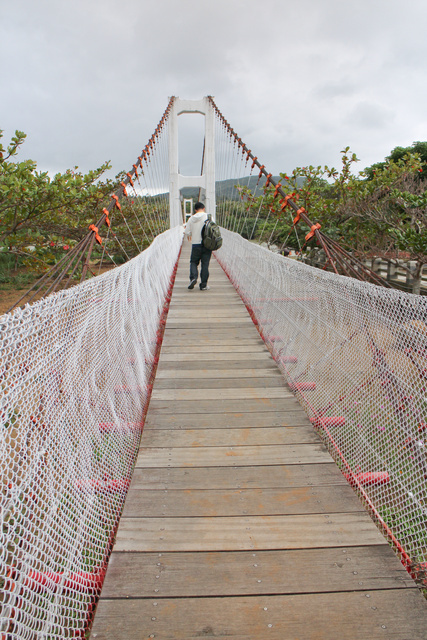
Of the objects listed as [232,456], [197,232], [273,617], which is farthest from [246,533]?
[197,232]

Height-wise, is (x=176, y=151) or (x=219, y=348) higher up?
(x=176, y=151)

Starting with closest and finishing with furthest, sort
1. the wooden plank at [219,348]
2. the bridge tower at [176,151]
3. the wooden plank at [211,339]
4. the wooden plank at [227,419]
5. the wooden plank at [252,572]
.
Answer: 1. the wooden plank at [252,572]
2. the wooden plank at [227,419]
3. the wooden plank at [219,348]
4. the wooden plank at [211,339]
5. the bridge tower at [176,151]

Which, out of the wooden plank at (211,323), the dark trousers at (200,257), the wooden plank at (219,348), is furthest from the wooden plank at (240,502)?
the dark trousers at (200,257)

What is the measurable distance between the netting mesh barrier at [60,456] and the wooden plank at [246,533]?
13 cm

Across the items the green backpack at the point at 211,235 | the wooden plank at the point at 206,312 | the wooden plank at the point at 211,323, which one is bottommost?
the wooden plank at the point at 211,323

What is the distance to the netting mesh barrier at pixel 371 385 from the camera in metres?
1.34

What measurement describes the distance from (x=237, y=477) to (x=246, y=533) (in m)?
0.30

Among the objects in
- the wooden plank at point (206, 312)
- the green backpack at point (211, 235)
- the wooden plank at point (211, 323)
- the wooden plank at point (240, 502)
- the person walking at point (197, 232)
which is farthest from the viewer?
the person walking at point (197, 232)

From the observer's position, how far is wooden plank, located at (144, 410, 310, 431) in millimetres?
2039

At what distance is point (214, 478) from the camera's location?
1620 millimetres

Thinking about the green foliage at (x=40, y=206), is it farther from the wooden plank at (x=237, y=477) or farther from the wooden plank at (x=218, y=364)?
the wooden plank at (x=237, y=477)

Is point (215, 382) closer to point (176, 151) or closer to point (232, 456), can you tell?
point (232, 456)

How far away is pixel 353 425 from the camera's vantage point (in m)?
1.78

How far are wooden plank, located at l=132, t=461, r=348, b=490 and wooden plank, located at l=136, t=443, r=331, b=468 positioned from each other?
4 centimetres
